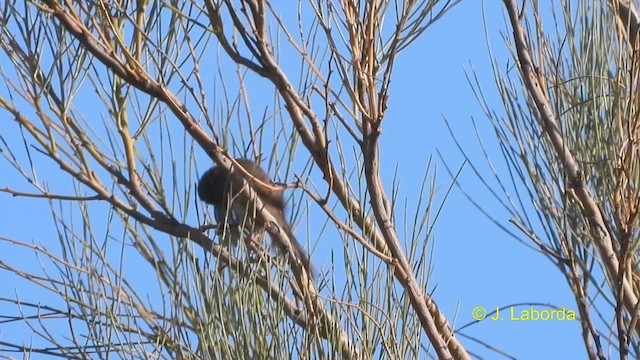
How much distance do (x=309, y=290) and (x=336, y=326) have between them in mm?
194

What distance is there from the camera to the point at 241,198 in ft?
9.84

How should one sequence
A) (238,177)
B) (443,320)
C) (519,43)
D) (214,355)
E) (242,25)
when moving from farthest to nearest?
(238,177) → (443,320) → (519,43) → (242,25) → (214,355)

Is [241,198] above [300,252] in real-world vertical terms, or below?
above

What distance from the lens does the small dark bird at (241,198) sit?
262 cm

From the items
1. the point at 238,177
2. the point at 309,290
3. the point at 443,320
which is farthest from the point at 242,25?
the point at 238,177

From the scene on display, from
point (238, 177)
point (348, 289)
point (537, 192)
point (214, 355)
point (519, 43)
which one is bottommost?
point (214, 355)

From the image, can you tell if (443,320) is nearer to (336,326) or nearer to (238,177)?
(336,326)

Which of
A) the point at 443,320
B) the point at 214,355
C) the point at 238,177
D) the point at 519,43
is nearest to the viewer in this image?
the point at 214,355

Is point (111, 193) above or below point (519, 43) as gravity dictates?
below

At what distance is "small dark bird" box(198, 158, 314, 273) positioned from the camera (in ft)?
8.61

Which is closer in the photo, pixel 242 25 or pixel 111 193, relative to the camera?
pixel 242 25

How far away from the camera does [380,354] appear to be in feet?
7.06

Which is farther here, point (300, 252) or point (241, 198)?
point (241, 198)

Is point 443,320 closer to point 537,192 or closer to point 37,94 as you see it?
point 537,192
